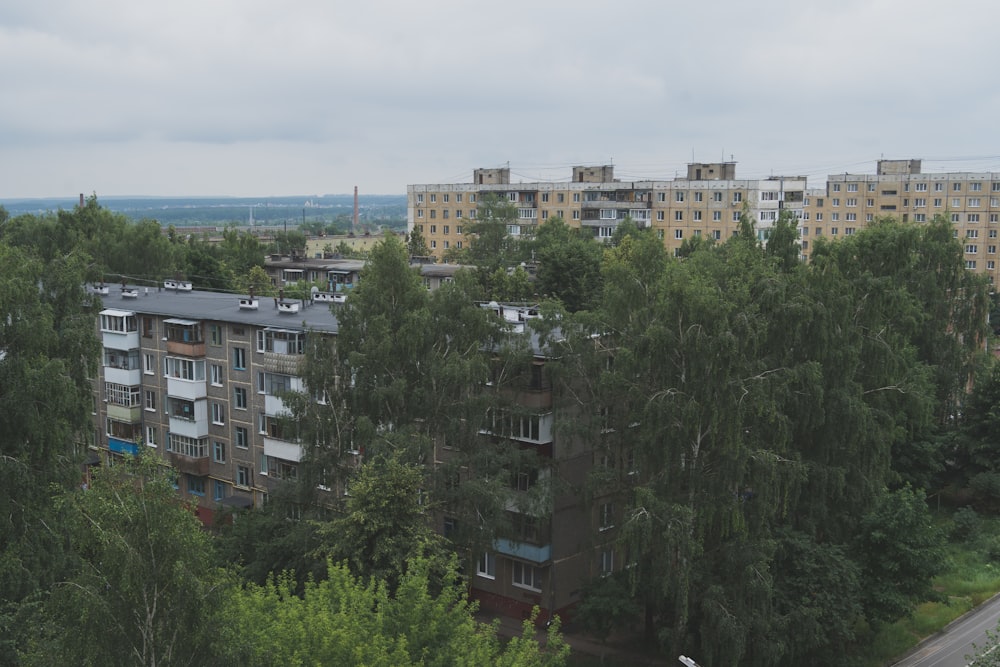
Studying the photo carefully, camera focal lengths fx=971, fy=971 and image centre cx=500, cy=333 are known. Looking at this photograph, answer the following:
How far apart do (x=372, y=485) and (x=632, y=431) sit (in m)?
9.24

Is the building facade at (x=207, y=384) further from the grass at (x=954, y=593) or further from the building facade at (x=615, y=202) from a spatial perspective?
the building facade at (x=615, y=202)

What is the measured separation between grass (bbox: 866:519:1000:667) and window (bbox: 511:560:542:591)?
1147 cm

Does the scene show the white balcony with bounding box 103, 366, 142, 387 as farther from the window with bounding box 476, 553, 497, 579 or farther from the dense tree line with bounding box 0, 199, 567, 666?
the window with bounding box 476, 553, 497, 579

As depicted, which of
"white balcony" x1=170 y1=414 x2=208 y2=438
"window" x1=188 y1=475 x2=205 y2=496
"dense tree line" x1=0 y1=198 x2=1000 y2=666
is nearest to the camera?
"dense tree line" x1=0 y1=198 x2=1000 y2=666

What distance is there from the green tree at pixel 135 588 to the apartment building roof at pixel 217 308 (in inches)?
898

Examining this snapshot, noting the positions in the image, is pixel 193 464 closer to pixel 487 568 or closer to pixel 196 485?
pixel 196 485

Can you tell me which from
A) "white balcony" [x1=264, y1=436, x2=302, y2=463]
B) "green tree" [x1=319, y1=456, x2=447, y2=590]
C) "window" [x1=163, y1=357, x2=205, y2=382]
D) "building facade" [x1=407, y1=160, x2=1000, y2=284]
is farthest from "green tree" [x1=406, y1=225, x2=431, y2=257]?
"green tree" [x1=319, y1=456, x2=447, y2=590]

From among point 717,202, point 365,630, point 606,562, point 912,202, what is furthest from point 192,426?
point 912,202

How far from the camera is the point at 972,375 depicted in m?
51.1

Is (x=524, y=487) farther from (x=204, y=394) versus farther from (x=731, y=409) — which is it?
(x=204, y=394)

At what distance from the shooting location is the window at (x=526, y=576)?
35.2m

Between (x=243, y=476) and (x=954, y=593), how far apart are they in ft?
100.0

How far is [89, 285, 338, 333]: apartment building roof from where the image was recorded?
134 ft

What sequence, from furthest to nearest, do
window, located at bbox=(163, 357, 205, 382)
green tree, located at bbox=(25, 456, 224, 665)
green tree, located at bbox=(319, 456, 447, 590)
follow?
window, located at bbox=(163, 357, 205, 382) → green tree, located at bbox=(319, 456, 447, 590) → green tree, located at bbox=(25, 456, 224, 665)
